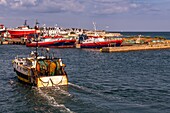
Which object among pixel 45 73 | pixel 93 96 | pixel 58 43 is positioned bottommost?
pixel 93 96

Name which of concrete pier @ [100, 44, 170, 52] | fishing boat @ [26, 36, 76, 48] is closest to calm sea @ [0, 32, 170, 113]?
concrete pier @ [100, 44, 170, 52]

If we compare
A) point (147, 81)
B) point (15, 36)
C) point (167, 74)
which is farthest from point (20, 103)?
point (15, 36)

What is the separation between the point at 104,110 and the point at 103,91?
8.88 m

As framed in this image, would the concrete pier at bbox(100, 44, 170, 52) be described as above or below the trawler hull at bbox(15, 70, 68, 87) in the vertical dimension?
above

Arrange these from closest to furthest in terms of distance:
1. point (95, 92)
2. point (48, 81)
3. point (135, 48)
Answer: point (95, 92)
point (48, 81)
point (135, 48)

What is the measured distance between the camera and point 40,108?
2909 centimetres

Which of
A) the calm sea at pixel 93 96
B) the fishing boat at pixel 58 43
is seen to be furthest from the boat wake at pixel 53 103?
the fishing boat at pixel 58 43

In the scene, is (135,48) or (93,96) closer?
(93,96)

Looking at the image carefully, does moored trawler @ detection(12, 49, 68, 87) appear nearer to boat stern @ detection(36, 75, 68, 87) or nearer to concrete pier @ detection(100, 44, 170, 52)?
boat stern @ detection(36, 75, 68, 87)

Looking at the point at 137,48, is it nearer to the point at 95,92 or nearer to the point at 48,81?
the point at 48,81

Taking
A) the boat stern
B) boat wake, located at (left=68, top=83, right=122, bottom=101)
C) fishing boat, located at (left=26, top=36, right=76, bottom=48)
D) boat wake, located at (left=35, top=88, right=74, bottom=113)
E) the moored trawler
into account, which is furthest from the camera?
fishing boat, located at (left=26, top=36, right=76, bottom=48)

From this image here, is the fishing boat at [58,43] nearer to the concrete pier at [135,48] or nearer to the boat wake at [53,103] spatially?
the concrete pier at [135,48]

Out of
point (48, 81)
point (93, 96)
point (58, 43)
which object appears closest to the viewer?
point (93, 96)

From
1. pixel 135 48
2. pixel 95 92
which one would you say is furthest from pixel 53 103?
pixel 135 48
